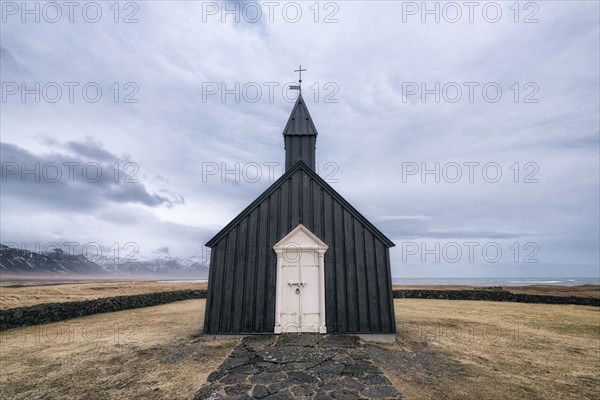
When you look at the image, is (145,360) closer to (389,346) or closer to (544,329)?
(389,346)

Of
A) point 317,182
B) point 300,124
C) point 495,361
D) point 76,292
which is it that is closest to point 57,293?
point 76,292

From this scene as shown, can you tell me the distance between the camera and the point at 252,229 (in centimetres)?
1066

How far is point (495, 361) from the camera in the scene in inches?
321

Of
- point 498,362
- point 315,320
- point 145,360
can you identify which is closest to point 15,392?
point 145,360

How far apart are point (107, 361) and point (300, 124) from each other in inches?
438

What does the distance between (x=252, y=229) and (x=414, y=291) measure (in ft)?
75.2

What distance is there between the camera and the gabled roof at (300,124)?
1296 centimetres

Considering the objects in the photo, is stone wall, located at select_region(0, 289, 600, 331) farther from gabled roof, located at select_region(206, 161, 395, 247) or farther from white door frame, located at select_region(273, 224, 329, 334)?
white door frame, located at select_region(273, 224, 329, 334)

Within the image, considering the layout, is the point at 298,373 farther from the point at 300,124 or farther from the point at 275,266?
the point at 300,124

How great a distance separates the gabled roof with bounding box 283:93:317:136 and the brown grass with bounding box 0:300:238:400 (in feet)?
29.5

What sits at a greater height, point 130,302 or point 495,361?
point 495,361

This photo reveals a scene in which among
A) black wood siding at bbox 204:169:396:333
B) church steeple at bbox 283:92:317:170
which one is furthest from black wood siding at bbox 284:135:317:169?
black wood siding at bbox 204:169:396:333

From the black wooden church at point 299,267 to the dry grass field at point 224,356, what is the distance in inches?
49.9

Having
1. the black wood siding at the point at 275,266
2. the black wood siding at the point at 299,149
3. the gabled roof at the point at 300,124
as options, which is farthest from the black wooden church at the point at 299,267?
the gabled roof at the point at 300,124
